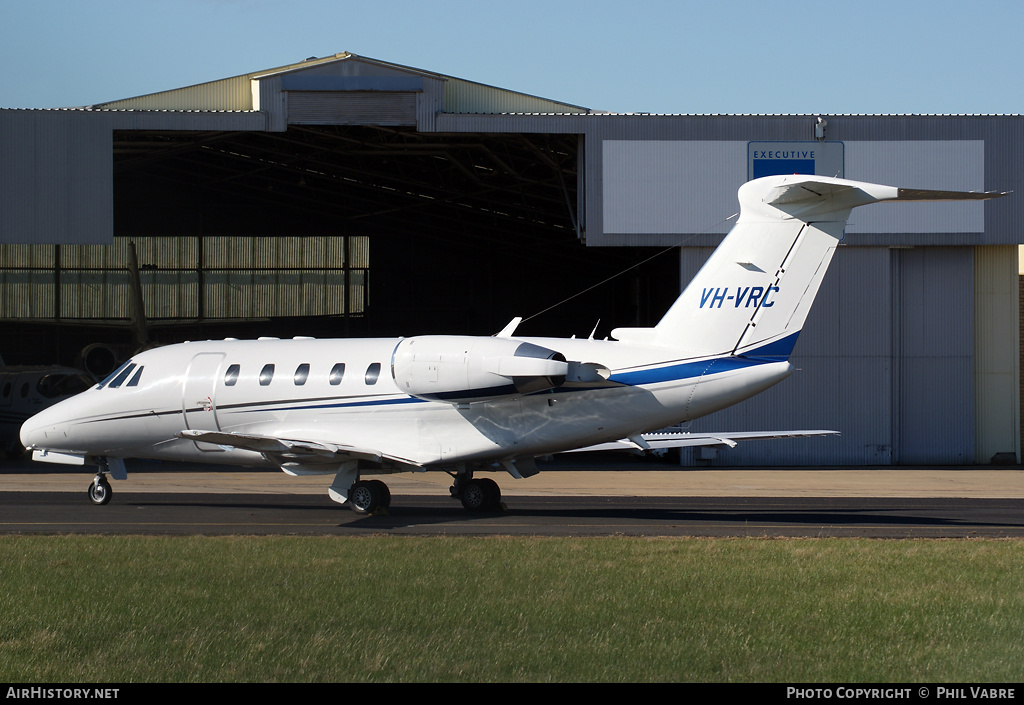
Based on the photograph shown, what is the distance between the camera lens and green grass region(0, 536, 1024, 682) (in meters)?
7.55

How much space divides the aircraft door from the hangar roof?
12585mm

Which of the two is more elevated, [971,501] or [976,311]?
[976,311]

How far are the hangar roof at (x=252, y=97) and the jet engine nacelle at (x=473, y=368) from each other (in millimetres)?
14415

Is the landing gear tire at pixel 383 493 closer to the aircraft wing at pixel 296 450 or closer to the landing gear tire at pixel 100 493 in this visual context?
the aircraft wing at pixel 296 450

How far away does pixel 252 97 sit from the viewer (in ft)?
99.3

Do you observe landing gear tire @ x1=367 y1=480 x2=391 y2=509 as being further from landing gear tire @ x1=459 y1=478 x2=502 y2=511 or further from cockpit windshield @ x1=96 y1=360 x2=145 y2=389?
cockpit windshield @ x1=96 y1=360 x2=145 y2=389

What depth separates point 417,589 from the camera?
10375 mm

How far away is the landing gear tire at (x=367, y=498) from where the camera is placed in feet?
57.9

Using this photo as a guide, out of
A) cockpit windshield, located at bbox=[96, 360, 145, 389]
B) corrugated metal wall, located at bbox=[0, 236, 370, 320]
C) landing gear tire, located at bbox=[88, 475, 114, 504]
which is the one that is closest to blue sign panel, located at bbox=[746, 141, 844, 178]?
cockpit windshield, located at bbox=[96, 360, 145, 389]

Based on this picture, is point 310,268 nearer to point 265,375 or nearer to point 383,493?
point 265,375

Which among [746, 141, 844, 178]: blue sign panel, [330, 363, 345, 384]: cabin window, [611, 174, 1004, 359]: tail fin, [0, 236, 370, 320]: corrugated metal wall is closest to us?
[611, 174, 1004, 359]: tail fin
